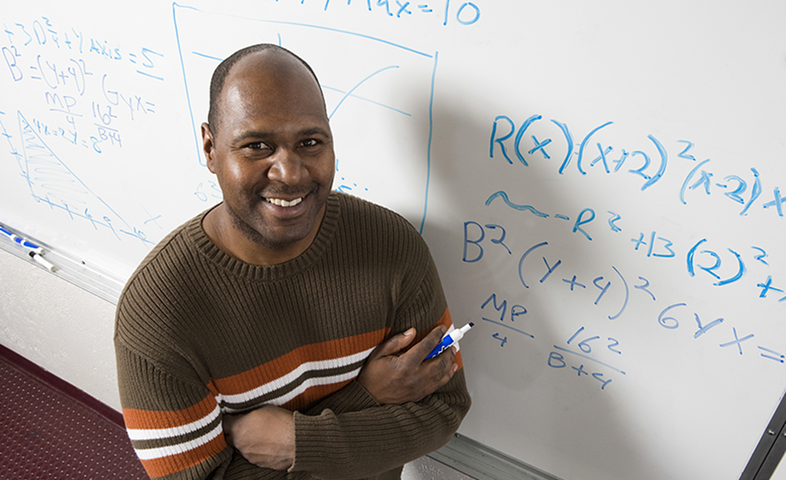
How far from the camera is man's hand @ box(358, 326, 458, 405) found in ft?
3.03

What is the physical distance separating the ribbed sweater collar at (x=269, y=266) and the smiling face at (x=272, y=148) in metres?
0.05

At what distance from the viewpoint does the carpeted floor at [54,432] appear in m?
1.85

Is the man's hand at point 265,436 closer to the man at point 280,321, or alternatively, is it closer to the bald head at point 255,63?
the man at point 280,321

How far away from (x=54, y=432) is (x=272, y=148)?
186cm

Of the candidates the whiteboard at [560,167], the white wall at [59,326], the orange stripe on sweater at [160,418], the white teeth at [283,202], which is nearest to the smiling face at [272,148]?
the white teeth at [283,202]

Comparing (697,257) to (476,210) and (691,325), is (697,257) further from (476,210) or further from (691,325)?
(476,210)

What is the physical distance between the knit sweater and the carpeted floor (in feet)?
4.07

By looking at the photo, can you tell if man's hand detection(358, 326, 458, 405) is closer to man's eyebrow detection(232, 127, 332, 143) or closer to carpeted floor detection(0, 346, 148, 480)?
man's eyebrow detection(232, 127, 332, 143)

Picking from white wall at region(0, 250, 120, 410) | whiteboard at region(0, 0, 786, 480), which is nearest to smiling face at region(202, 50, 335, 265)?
whiteboard at region(0, 0, 786, 480)

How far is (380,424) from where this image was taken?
0.93 meters

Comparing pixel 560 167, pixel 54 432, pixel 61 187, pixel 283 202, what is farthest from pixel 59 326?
pixel 560 167

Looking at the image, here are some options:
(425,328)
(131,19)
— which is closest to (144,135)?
(131,19)

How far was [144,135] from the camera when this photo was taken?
1213mm

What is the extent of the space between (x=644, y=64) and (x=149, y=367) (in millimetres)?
811
